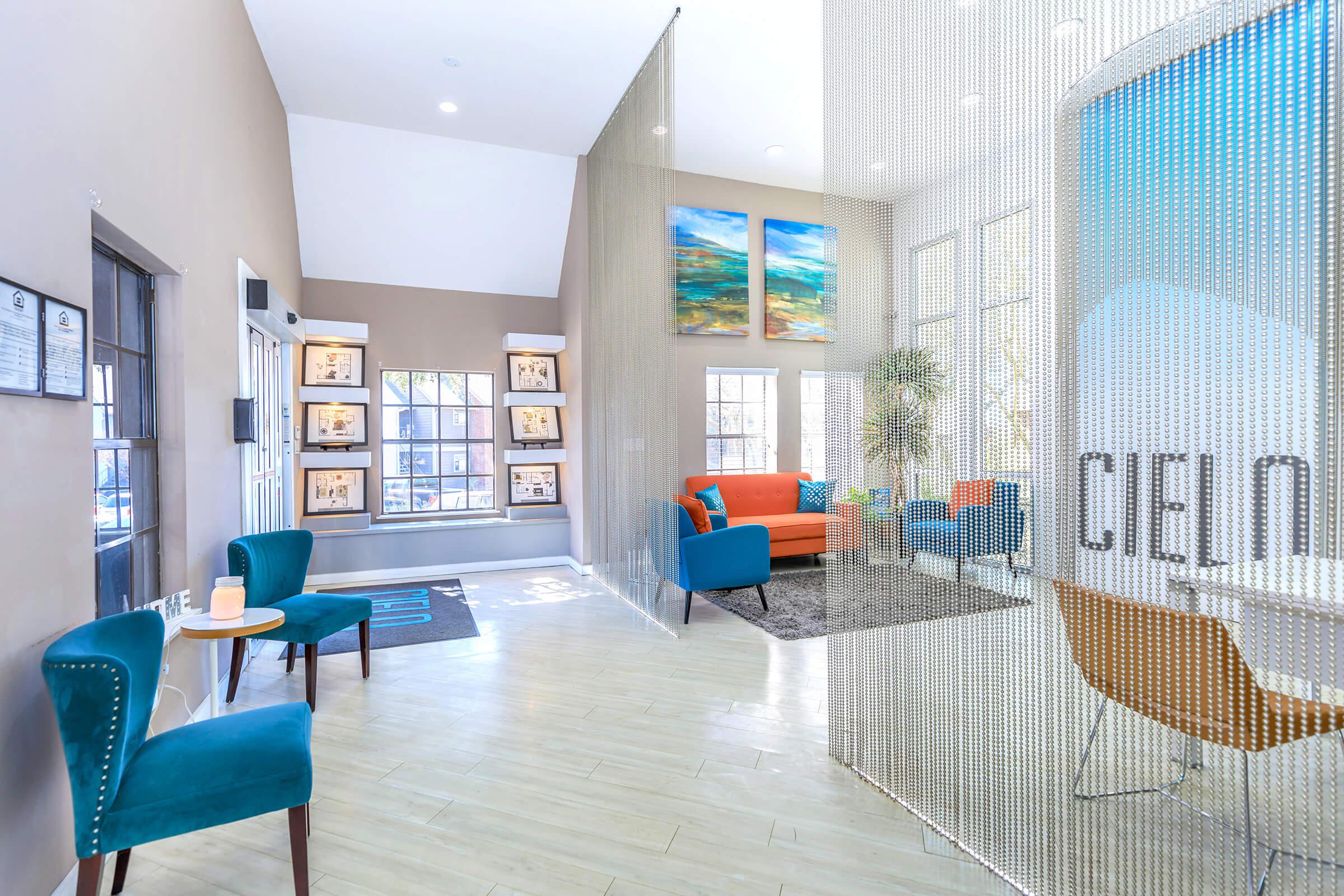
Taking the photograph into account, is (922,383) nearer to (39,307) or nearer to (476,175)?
(39,307)

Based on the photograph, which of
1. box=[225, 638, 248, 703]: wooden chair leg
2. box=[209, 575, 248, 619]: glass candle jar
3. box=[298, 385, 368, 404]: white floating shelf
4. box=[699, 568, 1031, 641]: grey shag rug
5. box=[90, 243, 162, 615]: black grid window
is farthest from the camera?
box=[298, 385, 368, 404]: white floating shelf

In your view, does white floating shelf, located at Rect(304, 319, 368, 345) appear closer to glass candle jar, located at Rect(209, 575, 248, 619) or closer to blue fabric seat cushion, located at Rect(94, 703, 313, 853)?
glass candle jar, located at Rect(209, 575, 248, 619)

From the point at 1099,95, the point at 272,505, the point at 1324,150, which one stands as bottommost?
the point at 272,505

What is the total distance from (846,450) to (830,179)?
1068 mm

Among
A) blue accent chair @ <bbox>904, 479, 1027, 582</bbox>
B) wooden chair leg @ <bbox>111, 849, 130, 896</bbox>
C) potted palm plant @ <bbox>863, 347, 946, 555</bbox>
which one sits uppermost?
potted palm plant @ <bbox>863, 347, 946, 555</bbox>

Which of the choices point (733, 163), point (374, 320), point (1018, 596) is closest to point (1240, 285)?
point (1018, 596)

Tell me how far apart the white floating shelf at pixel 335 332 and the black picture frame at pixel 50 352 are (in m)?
4.07

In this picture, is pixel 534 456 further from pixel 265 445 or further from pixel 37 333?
pixel 37 333

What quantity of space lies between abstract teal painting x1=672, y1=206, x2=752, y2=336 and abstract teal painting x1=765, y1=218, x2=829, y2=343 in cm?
31

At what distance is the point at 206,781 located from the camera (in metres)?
1.76

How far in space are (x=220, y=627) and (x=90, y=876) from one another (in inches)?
39.0

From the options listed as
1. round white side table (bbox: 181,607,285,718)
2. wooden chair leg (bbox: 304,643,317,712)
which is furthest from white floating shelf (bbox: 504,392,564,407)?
round white side table (bbox: 181,607,285,718)

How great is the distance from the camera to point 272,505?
5125mm

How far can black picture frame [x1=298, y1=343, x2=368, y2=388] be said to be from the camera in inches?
244
